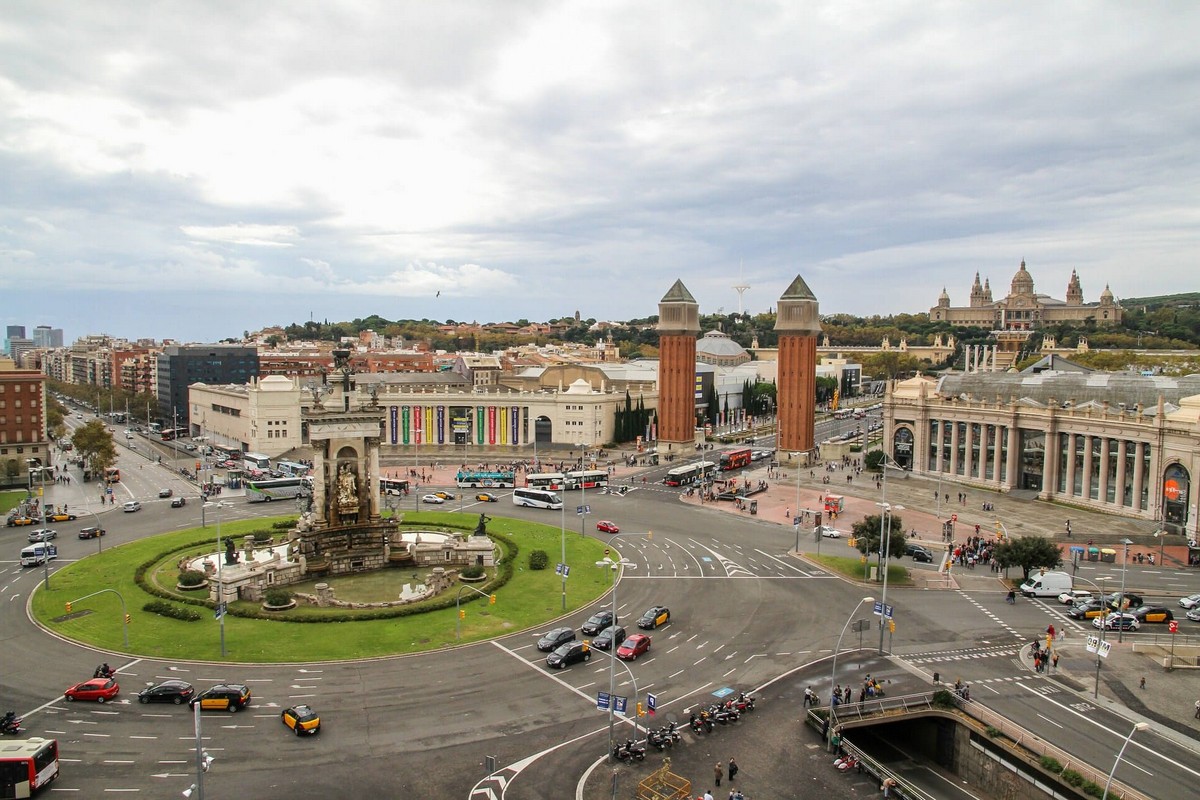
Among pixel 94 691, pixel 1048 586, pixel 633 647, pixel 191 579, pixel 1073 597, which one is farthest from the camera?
pixel 1048 586

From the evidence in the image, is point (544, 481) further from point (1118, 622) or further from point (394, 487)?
point (1118, 622)

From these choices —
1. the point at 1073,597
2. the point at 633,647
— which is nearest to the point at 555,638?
the point at 633,647

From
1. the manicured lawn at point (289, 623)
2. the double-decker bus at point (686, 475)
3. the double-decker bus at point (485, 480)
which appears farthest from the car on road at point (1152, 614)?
the double-decker bus at point (485, 480)

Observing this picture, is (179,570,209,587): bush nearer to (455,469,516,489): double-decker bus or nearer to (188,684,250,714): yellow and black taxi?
(188,684,250,714): yellow and black taxi

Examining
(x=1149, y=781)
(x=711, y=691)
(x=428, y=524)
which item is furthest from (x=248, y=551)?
(x=1149, y=781)

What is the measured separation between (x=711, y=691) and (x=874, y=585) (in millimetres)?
24040

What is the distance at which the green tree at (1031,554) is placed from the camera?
56875mm

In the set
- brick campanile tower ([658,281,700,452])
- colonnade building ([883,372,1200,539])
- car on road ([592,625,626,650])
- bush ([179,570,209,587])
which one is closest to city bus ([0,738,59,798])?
bush ([179,570,209,587])

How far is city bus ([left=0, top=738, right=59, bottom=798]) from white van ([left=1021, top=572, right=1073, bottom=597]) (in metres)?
58.1

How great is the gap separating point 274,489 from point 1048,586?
252ft

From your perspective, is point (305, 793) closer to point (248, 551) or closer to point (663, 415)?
point (248, 551)

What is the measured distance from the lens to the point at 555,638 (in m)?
45.3

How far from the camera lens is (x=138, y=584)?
5422 centimetres

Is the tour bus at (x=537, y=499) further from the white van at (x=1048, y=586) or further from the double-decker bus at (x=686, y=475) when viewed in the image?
the white van at (x=1048, y=586)
